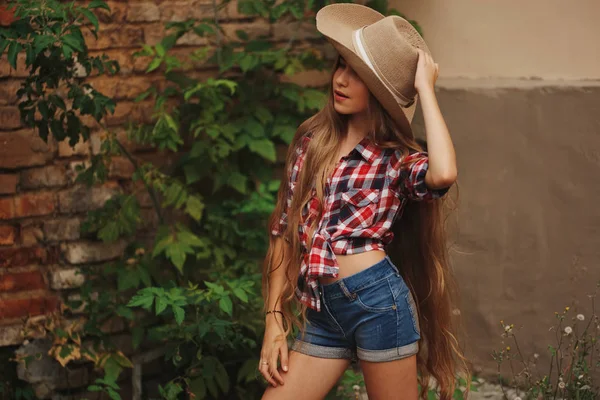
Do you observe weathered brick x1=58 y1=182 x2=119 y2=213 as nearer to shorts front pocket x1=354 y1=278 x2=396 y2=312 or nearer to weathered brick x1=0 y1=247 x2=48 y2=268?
weathered brick x1=0 y1=247 x2=48 y2=268

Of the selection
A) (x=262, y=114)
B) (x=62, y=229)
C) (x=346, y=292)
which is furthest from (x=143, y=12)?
(x=346, y=292)

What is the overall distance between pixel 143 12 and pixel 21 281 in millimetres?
1312

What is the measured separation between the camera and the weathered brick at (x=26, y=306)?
3877 mm

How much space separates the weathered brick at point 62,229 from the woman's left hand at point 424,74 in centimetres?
206

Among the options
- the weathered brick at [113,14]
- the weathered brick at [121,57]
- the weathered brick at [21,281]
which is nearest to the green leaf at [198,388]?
the weathered brick at [21,281]

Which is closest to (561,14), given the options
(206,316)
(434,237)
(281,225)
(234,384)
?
(434,237)

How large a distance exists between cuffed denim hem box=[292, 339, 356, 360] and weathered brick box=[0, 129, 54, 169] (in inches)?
71.4

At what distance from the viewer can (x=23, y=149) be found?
3857mm

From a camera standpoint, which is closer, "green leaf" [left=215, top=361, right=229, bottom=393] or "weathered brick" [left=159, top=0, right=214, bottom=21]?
"green leaf" [left=215, top=361, right=229, bottom=393]

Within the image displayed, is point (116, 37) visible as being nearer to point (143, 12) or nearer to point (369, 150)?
point (143, 12)

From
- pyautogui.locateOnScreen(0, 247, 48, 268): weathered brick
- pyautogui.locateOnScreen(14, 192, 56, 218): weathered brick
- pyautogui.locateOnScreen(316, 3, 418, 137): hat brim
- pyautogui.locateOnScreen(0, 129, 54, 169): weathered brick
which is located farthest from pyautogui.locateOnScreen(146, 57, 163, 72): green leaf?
pyautogui.locateOnScreen(316, 3, 418, 137): hat brim

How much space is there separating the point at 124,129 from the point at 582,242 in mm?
2033

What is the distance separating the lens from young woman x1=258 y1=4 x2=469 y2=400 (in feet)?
8.10

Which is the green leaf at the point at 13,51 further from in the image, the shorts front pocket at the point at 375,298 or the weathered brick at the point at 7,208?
the shorts front pocket at the point at 375,298
